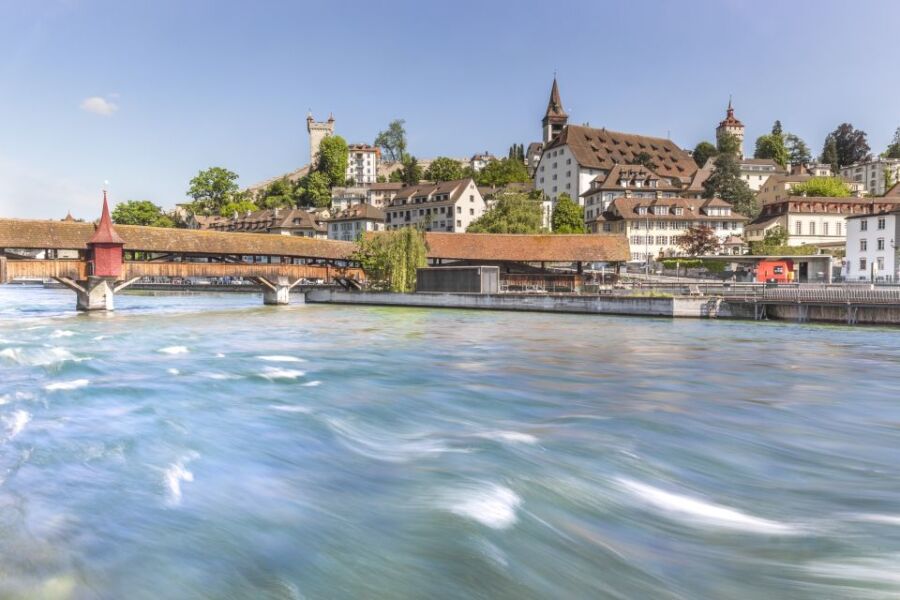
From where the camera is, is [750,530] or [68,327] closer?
[750,530]

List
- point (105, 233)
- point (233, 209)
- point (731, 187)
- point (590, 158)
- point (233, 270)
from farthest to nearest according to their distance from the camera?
point (233, 209), point (590, 158), point (731, 187), point (233, 270), point (105, 233)

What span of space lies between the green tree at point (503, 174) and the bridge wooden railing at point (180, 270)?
2251 inches

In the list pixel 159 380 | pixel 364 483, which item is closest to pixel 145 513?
pixel 364 483

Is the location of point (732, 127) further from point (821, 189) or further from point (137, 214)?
point (137, 214)

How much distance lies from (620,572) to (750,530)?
1493 millimetres

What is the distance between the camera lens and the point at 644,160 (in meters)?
91.5

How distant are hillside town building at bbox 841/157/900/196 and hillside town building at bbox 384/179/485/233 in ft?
233

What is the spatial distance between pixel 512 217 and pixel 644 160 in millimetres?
41941

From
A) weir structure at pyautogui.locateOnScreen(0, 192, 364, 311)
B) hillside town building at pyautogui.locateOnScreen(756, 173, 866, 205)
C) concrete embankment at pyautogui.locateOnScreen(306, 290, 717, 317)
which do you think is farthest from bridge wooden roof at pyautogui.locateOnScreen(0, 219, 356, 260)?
hillside town building at pyautogui.locateOnScreen(756, 173, 866, 205)

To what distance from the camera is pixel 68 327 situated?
24.0 m

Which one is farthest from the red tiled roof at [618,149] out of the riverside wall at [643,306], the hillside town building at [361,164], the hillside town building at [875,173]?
the riverside wall at [643,306]

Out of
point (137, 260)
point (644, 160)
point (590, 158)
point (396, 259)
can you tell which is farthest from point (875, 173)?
point (137, 260)

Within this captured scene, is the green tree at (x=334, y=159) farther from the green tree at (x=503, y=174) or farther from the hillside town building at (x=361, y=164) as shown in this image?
the green tree at (x=503, y=174)

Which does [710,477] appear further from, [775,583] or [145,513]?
[145,513]
